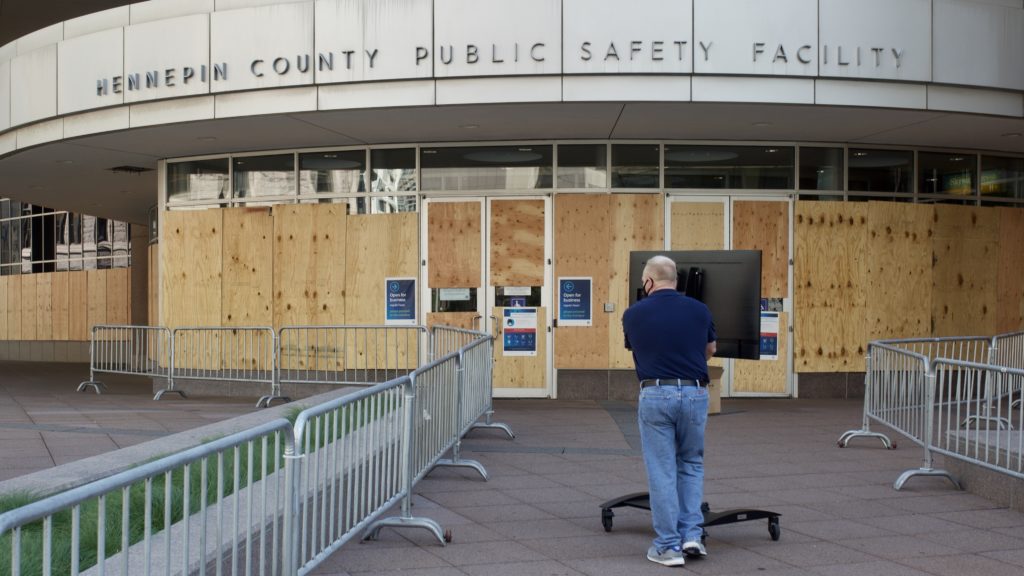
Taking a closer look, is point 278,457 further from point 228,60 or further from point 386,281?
point 386,281

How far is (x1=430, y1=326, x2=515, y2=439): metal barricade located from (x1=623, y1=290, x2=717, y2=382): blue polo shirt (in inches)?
124

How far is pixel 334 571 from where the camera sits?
617 cm

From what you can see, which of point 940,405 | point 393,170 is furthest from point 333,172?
point 940,405

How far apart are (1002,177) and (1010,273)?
155 cm

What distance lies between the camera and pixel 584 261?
16141mm

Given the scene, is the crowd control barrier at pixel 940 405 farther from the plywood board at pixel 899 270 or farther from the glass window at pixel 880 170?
the glass window at pixel 880 170

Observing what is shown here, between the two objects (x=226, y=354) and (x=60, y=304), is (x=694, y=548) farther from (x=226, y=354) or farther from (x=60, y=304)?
(x=60, y=304)

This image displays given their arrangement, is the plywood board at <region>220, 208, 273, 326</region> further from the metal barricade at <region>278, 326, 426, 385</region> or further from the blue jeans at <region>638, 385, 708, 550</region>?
the blue jeans at <region>638, 385, 708, 550</region>

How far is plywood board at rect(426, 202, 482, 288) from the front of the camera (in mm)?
16312

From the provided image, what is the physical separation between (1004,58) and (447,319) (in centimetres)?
839

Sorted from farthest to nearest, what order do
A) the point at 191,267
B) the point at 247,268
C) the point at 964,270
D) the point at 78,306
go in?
1. the point at 78,306
2. the point at 191,267
3. the point at 247,268
4. the point at 964,270

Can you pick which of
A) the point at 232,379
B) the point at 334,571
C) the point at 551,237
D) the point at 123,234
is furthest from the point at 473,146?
the point at 123,234

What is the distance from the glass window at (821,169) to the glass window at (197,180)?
9151 millimetres

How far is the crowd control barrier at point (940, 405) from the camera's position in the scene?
8180 mm
